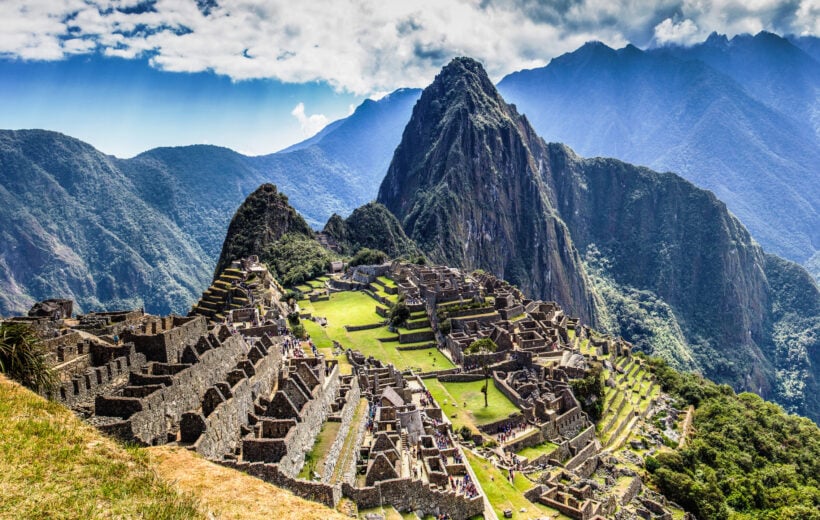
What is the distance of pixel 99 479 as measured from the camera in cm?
1373

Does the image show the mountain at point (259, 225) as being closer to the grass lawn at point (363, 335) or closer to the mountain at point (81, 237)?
the mountain at point (81, 237)

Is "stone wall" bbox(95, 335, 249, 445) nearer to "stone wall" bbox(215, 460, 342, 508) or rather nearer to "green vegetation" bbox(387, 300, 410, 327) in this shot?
"stone wall" bbox(215, 460, 342, 508)

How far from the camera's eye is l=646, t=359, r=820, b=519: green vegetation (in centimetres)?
4384

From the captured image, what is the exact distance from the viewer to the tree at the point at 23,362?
63.2 ft

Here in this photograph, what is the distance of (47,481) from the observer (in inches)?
511

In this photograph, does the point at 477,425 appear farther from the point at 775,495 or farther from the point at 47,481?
the point at 47,481

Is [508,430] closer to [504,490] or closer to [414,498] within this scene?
[504,490]

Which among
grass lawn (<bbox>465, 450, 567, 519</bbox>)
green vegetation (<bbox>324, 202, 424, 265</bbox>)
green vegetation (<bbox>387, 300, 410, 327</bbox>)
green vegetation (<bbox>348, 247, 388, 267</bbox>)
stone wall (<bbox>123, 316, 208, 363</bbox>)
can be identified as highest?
green vegetation (<bbox>324, 202, 424, 265</bbox>)

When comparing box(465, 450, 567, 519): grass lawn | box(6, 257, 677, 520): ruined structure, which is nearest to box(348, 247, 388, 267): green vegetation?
box(6, 257, 677, 520): ruined structure

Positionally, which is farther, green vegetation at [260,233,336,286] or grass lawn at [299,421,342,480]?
green vegetation at [260,233,336,286]

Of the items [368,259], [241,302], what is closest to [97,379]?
[241,302]

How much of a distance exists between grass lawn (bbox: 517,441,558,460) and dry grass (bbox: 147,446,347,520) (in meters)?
→ 26.4

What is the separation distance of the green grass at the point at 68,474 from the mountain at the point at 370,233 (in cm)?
12898

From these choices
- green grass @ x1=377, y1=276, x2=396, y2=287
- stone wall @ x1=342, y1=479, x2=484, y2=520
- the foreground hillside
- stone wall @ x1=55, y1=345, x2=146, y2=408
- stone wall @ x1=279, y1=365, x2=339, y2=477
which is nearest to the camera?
the foreground hillside
